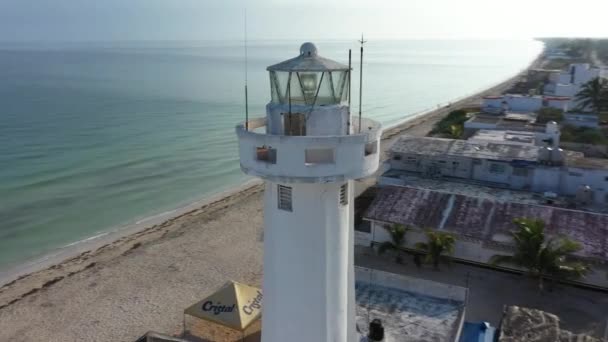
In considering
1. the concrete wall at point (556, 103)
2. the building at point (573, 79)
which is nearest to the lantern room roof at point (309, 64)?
the concrete wall at point (556, 103)

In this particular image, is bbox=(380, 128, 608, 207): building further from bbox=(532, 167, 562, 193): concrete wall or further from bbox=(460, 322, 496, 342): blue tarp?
bbox=(460, 322, 496, 342): blue tarp

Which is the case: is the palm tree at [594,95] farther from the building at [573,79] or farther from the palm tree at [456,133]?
the palm tree at [456,133]

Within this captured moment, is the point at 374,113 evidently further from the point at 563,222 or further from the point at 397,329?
the point at 397,329

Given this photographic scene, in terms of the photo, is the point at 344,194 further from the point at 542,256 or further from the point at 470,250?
the point at 470,250

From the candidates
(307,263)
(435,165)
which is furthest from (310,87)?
(435,165)

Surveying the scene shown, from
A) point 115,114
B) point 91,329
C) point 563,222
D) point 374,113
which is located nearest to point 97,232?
point 91,329
